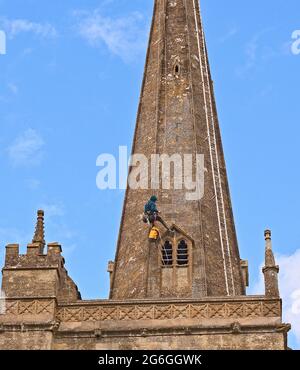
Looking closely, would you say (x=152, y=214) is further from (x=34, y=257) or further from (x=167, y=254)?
(x=34, y=257)

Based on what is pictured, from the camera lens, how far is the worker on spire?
1389 inches

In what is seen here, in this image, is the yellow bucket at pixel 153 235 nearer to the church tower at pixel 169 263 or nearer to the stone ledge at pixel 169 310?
the church tower at pixel 169 263

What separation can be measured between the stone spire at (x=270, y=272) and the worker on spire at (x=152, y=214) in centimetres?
306

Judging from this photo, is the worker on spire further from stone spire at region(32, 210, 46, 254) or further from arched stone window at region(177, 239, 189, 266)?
stone spire at region(32, 210, 46, 254)

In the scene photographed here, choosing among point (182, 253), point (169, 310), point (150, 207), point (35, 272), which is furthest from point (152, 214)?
point (35, 272)

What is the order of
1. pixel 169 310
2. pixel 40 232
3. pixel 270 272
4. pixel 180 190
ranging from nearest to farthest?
1. pixel 169 310
2. pixel 270 272
3. pixel 40 232
4. pixel 180 190

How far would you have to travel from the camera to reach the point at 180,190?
36781mm

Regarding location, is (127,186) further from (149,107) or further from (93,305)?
(93,305)

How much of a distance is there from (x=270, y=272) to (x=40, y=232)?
18.9 ft

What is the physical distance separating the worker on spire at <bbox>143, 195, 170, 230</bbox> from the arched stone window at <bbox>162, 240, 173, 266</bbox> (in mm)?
486

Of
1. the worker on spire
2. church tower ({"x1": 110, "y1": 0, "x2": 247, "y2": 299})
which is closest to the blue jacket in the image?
the worker on spire

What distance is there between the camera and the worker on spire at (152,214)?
35281 mm

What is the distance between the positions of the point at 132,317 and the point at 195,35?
11878 millimetres
